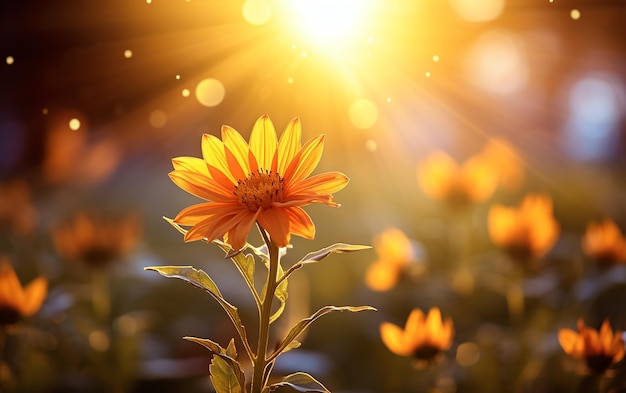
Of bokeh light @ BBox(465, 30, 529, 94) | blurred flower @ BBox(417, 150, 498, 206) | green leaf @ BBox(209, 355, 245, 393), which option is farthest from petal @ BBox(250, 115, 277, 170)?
bokeh light @ BBox(465, 30, 529, 94)

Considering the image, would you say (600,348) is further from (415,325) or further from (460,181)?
(460,181)

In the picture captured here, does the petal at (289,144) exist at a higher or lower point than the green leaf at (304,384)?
higher

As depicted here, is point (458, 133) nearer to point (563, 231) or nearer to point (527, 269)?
point (563, 231)

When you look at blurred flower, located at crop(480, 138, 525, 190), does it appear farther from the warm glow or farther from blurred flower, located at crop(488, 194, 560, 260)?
the warm glow

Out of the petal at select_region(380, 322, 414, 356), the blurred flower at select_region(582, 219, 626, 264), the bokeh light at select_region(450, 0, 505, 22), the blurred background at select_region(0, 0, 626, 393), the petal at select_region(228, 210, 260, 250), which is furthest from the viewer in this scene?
the bokeh light at select_region(450, 0, 505, 22)

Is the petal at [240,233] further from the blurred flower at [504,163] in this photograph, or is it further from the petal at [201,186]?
the blurred flower at [504,163]

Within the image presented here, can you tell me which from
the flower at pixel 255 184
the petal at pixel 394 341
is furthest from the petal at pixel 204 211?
the petal at pixel 394 341

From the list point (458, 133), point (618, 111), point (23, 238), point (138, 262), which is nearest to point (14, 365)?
point (138, 262)

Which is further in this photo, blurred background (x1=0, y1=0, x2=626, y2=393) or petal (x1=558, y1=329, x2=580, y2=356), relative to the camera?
blurred background (x1=0, y1=0, x2=626, y2=393)
